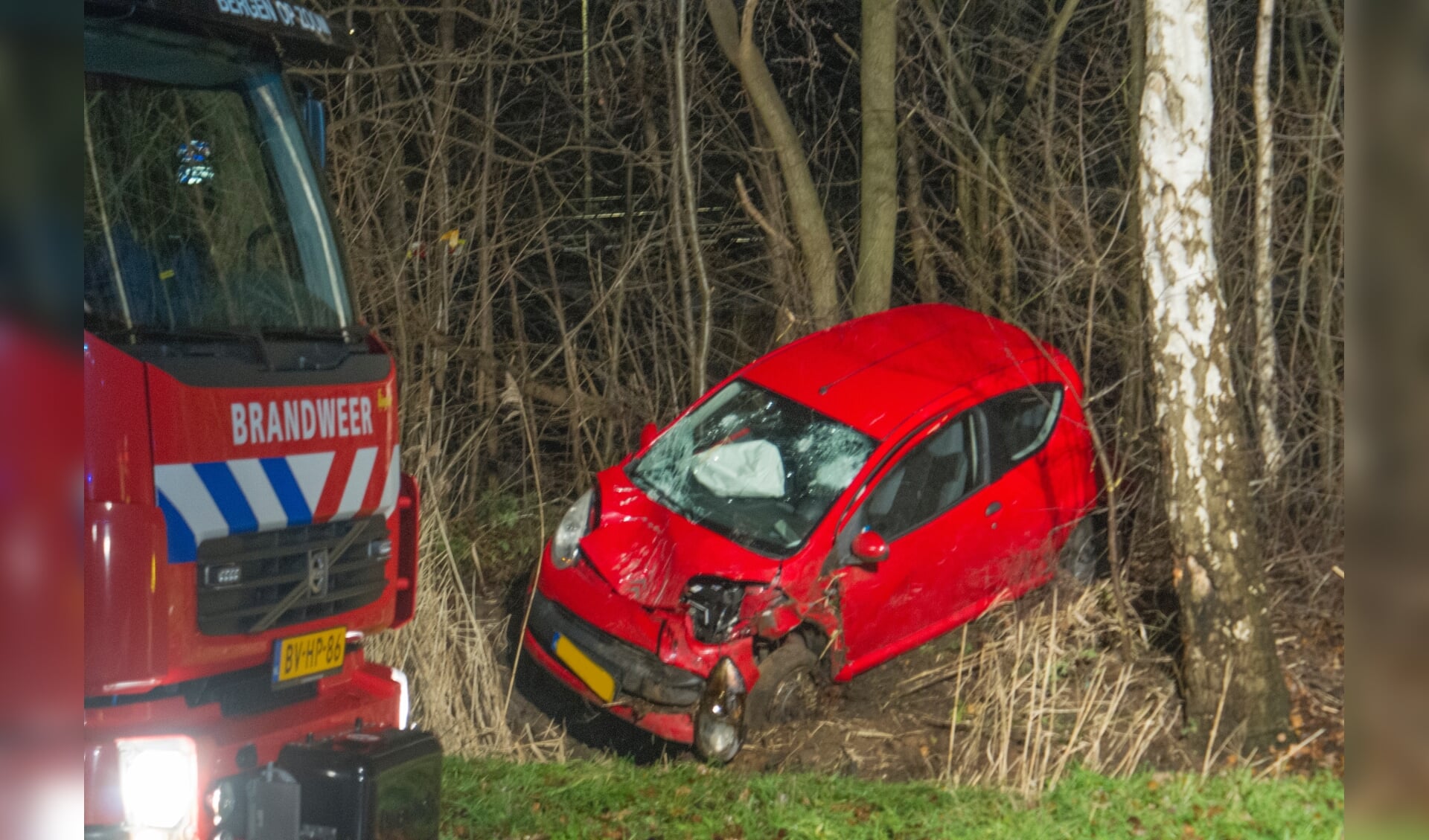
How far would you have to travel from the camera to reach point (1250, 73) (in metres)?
9.61

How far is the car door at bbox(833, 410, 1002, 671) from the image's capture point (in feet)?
19.5

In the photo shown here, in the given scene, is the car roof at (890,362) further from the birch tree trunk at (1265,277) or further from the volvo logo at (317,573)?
the volvo logo at (317,573)

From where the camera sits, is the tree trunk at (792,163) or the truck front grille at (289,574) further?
the tree trunk at (792,163)

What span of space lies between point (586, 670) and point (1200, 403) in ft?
10.4

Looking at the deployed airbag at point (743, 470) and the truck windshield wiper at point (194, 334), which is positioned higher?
the truck windshield wiper at point (194, 334)

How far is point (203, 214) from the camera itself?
12.3ft

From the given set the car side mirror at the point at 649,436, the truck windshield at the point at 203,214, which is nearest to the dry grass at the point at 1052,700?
the car side mirror at the point at 649,436

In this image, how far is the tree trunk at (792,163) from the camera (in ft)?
31.5

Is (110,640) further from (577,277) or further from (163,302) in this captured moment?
(577,277)

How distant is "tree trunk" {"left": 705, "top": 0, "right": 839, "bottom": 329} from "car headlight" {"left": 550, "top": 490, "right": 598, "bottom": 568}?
11.8 ft

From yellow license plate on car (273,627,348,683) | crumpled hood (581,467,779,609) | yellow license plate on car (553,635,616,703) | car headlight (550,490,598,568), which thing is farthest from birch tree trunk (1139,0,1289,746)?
yellow license plate on car (273,627,348,683)

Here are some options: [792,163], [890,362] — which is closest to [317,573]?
[890,362]

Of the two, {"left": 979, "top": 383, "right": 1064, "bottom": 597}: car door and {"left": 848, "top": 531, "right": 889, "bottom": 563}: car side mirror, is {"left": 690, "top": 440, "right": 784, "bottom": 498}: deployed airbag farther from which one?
{"left": 979, "top": 383, "right": 1064, "bottom": 597}: car door
